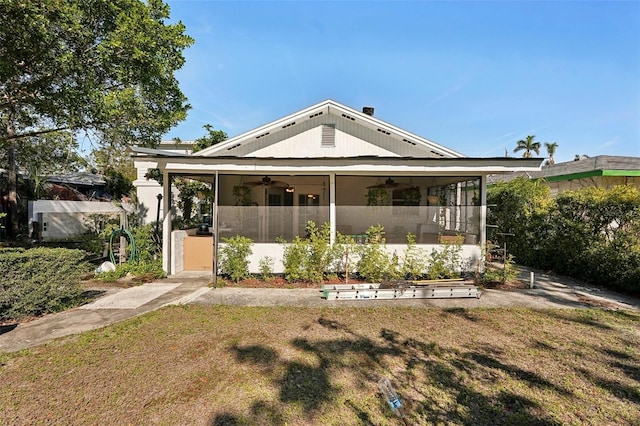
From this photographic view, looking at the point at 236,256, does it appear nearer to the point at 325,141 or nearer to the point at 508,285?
the point at 325,141

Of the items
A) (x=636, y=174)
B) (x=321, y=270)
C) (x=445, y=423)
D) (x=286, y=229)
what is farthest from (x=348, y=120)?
(x=636, y=174)

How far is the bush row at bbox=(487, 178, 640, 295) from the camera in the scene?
20.9 ft

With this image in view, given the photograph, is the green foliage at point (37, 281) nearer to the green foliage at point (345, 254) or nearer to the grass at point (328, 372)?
the grass at point (328, 372)

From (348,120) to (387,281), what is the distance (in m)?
5.68

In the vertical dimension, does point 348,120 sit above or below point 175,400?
above

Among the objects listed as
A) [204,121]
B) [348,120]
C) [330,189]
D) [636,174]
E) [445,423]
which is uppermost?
[204,121]

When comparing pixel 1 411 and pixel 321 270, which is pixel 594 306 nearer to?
pixel 321 270

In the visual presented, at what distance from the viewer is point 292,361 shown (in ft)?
11.7

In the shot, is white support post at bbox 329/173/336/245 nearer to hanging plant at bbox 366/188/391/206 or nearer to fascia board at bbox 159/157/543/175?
fascia board at bbox 159/157/543/175

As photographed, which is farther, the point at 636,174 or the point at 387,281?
the point at 636,174

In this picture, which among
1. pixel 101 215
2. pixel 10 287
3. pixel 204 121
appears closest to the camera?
pixel 10 287

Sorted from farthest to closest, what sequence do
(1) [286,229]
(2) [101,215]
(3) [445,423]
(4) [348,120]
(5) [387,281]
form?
(2) [101,215]
(4) [348,120]
(1) [286,229]
(5) [387,281]
(3) [445,423]

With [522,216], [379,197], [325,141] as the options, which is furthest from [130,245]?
[522,216]

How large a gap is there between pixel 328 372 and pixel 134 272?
22.0 feet
